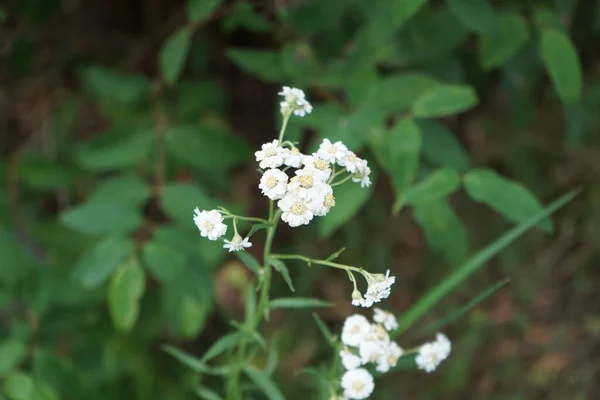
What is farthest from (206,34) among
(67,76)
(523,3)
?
(523,3)

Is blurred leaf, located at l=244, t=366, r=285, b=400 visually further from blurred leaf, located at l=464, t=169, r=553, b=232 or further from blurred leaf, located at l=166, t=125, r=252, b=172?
blurred leaf, located at l=166, t=125, r=252, b=172

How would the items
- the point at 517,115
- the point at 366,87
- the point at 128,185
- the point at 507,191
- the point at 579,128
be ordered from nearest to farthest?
the point at 507,191 → the point at 366,87 → the point at 128,185 → the point at 579,128 → the point at 517,115

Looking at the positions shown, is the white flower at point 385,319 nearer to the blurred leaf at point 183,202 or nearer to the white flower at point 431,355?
the white flower at point 431,355

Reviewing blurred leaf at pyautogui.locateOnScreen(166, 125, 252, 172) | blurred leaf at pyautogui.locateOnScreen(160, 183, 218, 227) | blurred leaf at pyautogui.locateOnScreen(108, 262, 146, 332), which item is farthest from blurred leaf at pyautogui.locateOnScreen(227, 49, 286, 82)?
blurred leaf at pyautogui.locateOnScreen(108, 262, 146, 332)

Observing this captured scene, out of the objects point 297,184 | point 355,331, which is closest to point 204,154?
point 355,331

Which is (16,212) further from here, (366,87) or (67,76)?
(366,87)

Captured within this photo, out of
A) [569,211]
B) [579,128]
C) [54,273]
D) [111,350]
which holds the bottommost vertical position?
[111,350]
